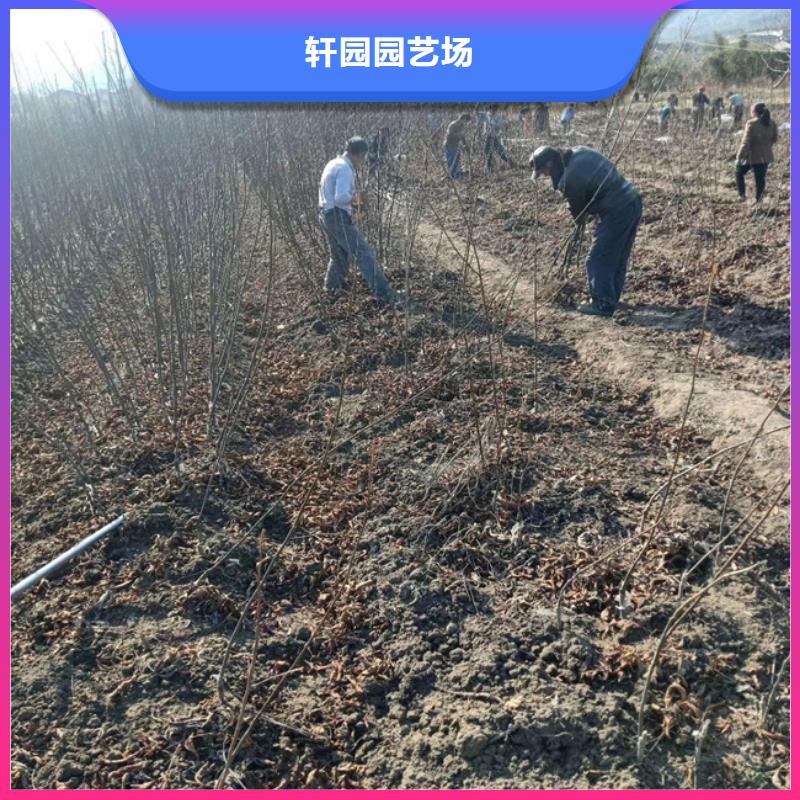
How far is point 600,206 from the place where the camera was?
201 inches

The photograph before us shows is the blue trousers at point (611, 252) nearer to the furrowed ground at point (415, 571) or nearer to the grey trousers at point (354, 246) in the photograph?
the furrowed ground at point (415, 571)

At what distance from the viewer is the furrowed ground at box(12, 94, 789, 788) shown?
6.26 feet

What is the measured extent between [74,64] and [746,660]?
3.77m

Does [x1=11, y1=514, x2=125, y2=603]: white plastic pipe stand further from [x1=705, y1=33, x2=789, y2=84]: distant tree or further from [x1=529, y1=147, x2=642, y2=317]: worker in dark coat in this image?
[x1=529, y1=147, x2=642, y2=317]: worker in dark coat

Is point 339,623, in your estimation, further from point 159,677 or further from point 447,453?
point 447,453

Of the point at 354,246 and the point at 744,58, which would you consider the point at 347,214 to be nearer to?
the point at 354,246

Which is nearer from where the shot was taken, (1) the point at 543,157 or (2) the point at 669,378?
(2) the point at 669,378

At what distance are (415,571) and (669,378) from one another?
2.13 metres

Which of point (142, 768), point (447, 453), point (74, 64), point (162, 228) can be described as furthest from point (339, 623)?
point (74, 64)

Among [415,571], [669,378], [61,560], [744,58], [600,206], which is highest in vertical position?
[744,58]

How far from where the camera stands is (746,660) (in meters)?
2.11

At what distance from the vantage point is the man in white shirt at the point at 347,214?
205 inches

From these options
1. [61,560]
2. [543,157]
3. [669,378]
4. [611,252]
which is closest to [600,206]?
[611,252]

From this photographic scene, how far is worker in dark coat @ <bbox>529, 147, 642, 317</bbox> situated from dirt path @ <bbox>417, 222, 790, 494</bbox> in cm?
26
